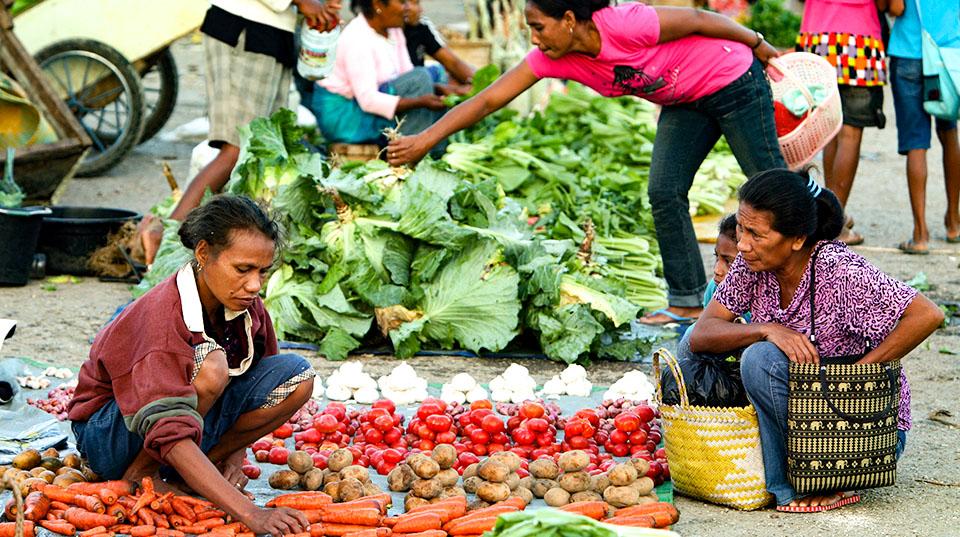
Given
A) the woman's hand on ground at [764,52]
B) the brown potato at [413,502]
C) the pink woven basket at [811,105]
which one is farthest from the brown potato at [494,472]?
the pink woven basket at [811,105]

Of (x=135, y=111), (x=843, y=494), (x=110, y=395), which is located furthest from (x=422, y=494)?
(x=135, y=111)

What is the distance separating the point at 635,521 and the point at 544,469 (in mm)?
411

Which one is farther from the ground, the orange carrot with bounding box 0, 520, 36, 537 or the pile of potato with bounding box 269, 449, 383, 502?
the pile of potato with bounding box 269, 449, 383, 502

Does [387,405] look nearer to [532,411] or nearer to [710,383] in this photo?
[532,411]

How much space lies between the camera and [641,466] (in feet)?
12.0

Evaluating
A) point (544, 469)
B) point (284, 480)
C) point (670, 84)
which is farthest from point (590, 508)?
point (670, 84)

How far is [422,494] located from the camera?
3.46 metres

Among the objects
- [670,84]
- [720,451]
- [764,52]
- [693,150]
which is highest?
[764,52]

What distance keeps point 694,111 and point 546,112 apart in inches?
136

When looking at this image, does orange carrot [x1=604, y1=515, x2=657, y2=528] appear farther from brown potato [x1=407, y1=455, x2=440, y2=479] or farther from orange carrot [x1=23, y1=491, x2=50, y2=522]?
orange carrot [x1=23, y1=491, x2=50, y2=522]

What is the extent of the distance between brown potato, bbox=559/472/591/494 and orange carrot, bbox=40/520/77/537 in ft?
4.32

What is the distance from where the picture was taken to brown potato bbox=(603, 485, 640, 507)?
3441mm

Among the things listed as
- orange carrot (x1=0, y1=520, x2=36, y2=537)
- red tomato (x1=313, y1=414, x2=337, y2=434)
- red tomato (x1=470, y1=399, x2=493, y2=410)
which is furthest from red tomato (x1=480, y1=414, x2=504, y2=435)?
orange carrot (x1=0, y1=520, x2=36, y2=537)

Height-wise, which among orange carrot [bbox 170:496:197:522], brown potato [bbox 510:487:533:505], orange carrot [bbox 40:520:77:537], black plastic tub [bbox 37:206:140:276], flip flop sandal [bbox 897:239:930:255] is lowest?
black plastic tub [bbox 37:206:140:276]
